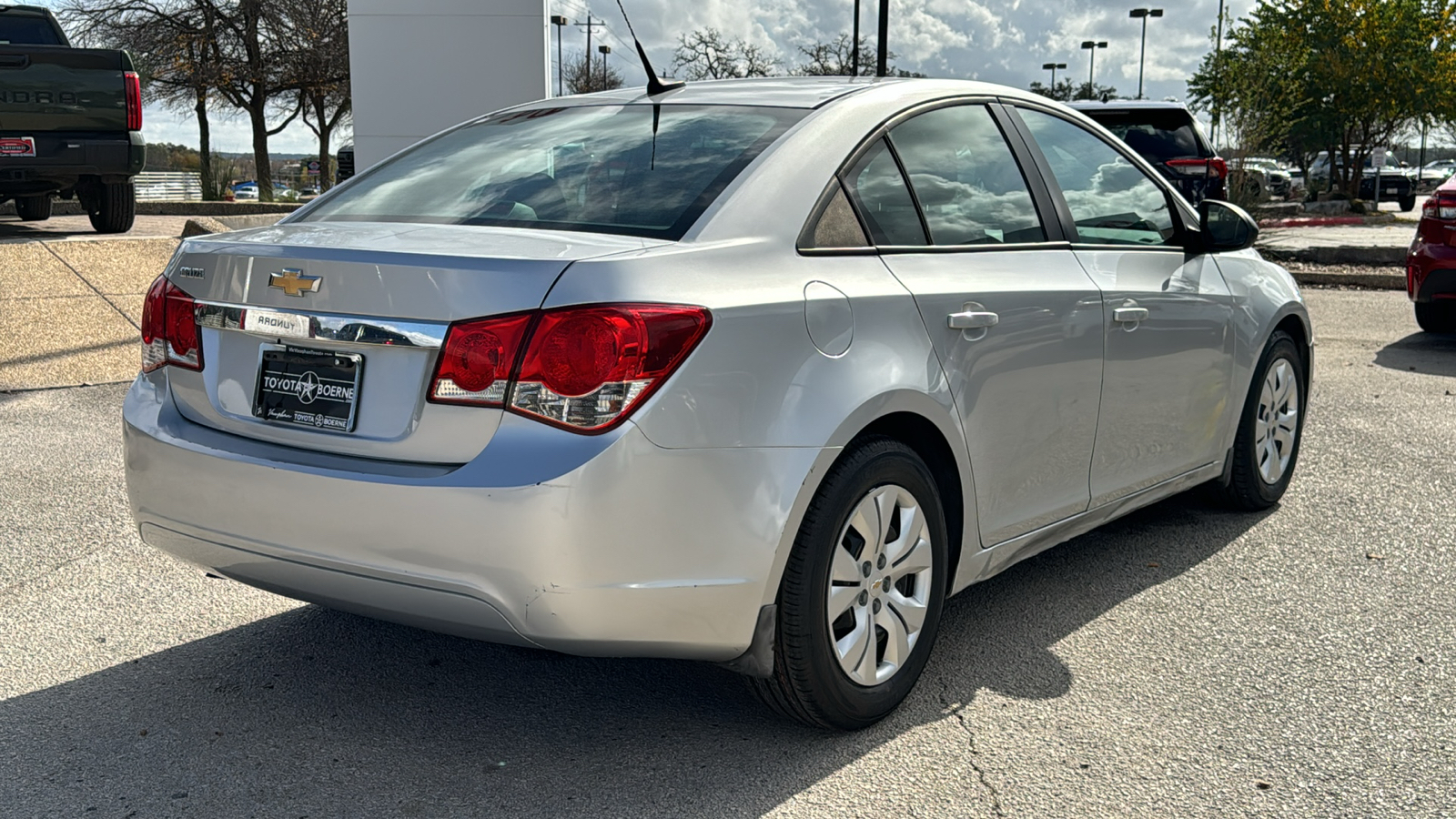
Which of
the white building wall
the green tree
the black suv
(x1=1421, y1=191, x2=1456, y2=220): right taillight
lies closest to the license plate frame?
the white building wall

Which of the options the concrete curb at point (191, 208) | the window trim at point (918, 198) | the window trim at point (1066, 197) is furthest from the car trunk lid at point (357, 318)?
the concrete curb at point (191, 208)

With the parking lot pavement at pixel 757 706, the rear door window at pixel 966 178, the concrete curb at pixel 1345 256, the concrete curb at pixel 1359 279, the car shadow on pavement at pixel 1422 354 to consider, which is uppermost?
the rear door window at pixel 966 178

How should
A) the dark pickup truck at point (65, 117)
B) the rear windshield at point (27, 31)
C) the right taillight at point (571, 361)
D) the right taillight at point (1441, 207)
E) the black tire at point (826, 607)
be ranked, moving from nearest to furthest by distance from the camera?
the right taillight at point (571, 361)
the black tire at point (826, 607)
the right taillight at point (1441, 207)
the dark pickup truck at point (65, 117)
the rear windshield at point (27, 31)

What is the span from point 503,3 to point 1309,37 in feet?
92.3

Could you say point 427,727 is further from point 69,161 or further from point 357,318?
point 69,161

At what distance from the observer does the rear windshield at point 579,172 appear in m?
3.11

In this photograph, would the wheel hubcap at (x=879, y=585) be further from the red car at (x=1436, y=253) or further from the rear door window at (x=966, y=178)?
the red car at (x=1436, y=253)

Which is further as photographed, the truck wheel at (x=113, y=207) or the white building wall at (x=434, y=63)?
the white building wall at (x=434, y=63)

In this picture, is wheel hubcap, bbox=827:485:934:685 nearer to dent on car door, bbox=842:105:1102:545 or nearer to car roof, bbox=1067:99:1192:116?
dent on car door, bbox=842:105:1102:545

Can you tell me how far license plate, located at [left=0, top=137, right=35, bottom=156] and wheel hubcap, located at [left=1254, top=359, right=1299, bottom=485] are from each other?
406 inches

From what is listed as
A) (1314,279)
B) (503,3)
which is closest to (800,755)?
(503,3)

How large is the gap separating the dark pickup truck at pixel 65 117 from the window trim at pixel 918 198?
9751 millimetres

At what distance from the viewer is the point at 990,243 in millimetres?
3686

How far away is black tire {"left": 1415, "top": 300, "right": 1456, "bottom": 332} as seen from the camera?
34.6ft
